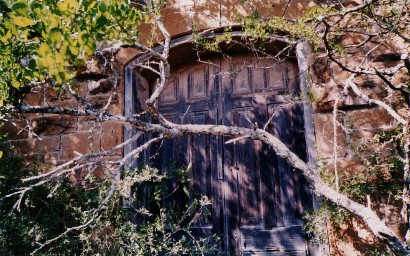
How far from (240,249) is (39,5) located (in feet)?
8.27

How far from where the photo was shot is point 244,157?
3.35m

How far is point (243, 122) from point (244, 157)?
0.31m

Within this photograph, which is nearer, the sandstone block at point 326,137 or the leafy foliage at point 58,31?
the leafy foliage at point 58,31

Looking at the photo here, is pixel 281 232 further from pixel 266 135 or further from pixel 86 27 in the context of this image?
pixel 86 27

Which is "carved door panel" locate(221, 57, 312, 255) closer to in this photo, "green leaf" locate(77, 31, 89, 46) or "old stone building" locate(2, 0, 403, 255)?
"old stone building" locate(2, 0, 403, 255)

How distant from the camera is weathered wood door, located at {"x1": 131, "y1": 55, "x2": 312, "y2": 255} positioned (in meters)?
3.13

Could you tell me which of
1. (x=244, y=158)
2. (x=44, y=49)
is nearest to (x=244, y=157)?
(x=244, y=158)

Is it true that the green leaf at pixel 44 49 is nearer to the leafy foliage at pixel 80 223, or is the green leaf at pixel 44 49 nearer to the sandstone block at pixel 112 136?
the leafy foliage at pixel 80 223

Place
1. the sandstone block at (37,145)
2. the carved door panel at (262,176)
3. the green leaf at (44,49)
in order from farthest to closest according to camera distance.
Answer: the sandstone block at (37,145), the carved door panel at (262,176), the green leaf at (44,49)

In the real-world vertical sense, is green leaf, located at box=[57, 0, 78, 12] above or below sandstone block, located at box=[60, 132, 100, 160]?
above

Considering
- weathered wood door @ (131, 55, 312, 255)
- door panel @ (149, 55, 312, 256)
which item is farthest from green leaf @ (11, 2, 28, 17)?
door panel @ (149, 55, 312, 256)

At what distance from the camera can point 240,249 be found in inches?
126

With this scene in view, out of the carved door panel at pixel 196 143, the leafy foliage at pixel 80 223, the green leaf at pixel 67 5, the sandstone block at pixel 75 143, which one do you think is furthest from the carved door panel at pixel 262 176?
the green leaf at pixel 67 5

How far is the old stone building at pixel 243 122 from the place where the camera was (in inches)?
113
